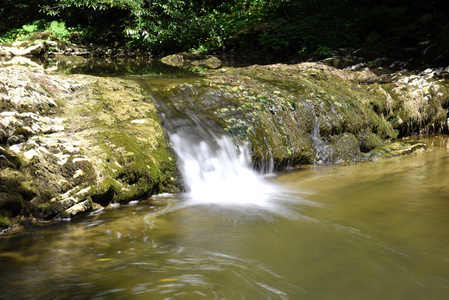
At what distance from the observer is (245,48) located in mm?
15141

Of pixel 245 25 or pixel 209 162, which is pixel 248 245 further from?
pixel 245 25

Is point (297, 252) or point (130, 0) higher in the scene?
point (130, 0)

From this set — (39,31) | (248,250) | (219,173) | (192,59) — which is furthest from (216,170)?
(39,31)

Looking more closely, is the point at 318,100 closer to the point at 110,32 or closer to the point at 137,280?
the point at 137,280

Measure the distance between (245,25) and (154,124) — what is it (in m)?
12.3

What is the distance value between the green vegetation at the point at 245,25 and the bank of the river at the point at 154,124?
354 cm

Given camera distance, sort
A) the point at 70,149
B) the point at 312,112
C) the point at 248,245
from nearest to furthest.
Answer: the point at 248,245, the point at 70,149, the point at 312,112

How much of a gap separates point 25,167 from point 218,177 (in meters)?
2.44

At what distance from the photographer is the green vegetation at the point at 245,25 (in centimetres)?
1280

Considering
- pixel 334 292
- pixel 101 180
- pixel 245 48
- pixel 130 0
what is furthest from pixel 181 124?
pixel 130 0

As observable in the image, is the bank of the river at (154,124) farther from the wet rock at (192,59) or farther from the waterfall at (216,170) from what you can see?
the wet rock at (192,59)

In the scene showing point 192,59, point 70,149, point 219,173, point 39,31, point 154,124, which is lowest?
point 219,173

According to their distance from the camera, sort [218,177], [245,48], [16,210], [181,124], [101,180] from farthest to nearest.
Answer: [245,48]
[181,124]
[218,177]
[101,180]
[16,210]

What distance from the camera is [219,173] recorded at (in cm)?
528
